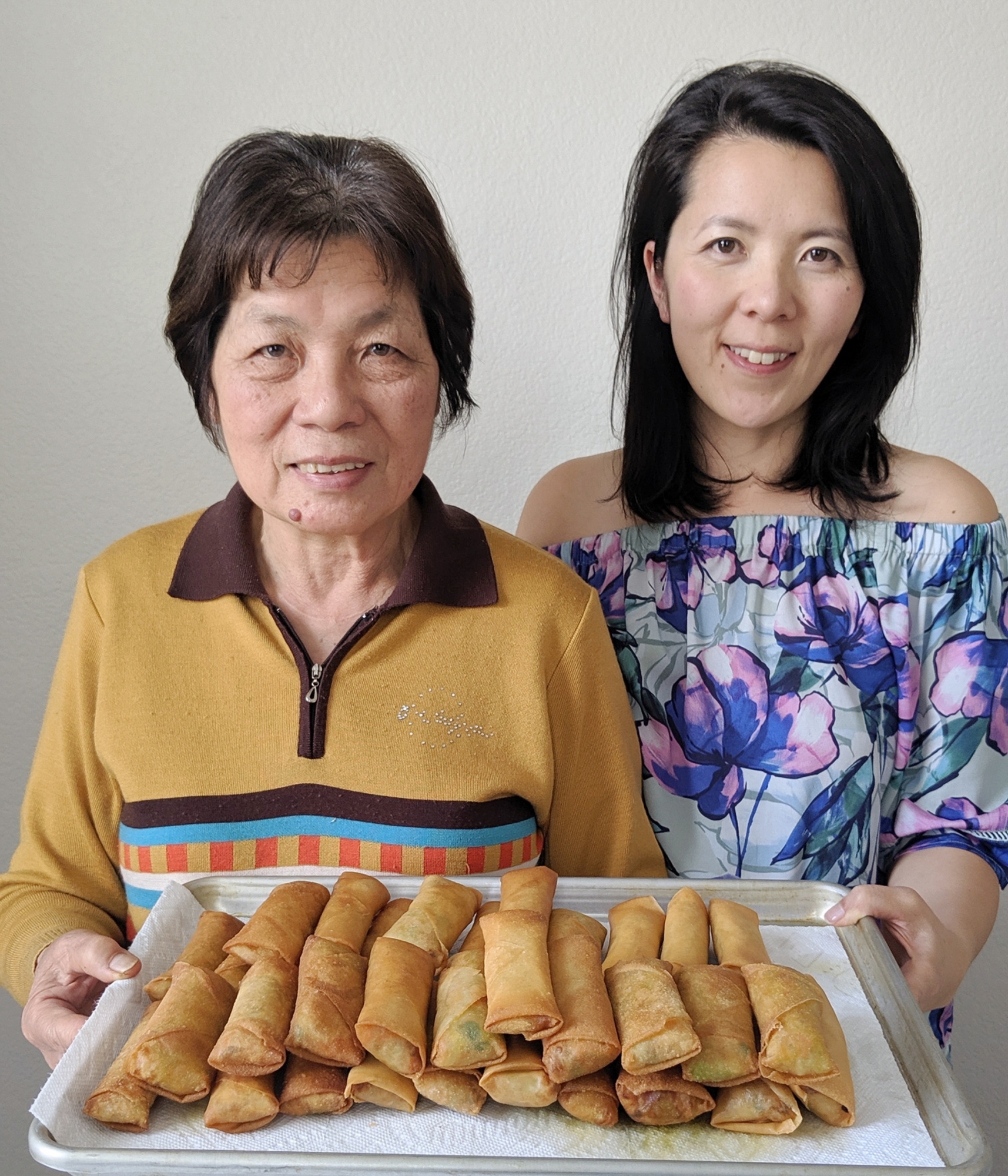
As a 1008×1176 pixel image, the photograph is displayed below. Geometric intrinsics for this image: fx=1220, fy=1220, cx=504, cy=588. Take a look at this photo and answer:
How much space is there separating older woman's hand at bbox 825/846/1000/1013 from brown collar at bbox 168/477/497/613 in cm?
49

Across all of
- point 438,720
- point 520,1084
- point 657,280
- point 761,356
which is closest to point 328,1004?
point 520,1084

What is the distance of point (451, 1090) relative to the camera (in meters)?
0.86

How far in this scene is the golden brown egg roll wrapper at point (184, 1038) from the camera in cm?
84

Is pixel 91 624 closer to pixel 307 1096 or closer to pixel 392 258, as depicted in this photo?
pixel 392 258

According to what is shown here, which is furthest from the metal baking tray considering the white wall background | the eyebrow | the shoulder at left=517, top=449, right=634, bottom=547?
the white wall background

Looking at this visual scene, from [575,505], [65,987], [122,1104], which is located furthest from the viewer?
[575,505]

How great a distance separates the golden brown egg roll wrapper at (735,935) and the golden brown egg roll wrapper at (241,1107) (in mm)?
368

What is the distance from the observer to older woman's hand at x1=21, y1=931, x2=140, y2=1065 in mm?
1036

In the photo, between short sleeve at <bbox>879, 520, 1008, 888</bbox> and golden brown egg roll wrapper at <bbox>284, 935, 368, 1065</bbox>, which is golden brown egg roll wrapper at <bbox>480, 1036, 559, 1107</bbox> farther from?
short sleeve at <bbox>879, 520, 1008, 888</bbox>

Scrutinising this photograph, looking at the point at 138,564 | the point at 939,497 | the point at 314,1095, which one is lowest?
the point at 314,1095

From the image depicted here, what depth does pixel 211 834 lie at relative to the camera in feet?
4.06

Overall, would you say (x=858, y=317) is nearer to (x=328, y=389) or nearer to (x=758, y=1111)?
(x=328, y=389)

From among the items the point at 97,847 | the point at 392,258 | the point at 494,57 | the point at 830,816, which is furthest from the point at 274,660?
the point at 494,57

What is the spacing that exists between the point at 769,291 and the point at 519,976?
809 millimetres
